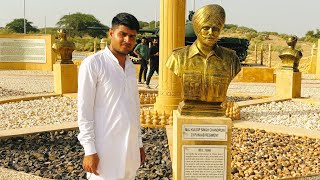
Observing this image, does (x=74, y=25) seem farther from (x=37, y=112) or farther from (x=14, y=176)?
(x=14, y=176)

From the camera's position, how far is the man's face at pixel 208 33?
2.78 m

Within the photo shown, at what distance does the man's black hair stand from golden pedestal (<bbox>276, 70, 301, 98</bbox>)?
8.38 m

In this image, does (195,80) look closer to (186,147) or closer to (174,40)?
(186,147)

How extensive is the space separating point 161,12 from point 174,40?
0.54 m

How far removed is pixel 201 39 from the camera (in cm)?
286

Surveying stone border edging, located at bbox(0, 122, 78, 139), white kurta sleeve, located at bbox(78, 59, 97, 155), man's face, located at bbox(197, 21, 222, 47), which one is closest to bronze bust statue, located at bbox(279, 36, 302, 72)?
stone border edging, located at bbox(0, 122, 78, 139)

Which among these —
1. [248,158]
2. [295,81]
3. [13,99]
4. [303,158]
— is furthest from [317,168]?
[13,99]

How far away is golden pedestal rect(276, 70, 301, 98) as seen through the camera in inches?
397

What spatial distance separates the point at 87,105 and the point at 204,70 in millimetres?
977

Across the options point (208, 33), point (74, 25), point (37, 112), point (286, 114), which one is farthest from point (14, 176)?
point (74, 25)

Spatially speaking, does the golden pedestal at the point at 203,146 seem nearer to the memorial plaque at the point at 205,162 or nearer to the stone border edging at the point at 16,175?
the memorial plaque at the point at 205,162

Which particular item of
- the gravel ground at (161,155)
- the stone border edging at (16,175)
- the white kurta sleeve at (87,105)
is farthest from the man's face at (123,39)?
the gravel ground at (161,155)

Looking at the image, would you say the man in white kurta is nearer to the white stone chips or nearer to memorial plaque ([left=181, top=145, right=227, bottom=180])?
memorial plaque ([left=181, top=145, right=227, bottom=180])

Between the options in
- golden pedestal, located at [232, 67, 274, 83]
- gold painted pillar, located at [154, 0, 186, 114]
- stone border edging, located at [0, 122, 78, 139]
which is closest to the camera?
stone border edging, located at [0, 122, 78, 139]
